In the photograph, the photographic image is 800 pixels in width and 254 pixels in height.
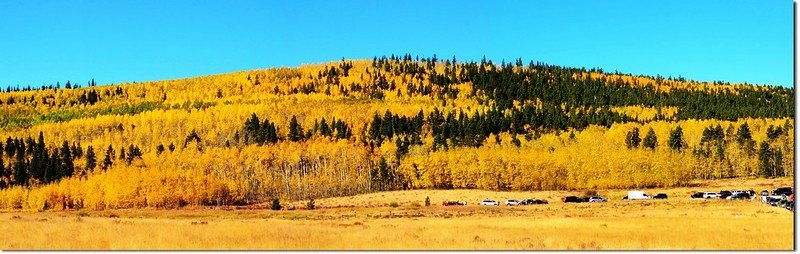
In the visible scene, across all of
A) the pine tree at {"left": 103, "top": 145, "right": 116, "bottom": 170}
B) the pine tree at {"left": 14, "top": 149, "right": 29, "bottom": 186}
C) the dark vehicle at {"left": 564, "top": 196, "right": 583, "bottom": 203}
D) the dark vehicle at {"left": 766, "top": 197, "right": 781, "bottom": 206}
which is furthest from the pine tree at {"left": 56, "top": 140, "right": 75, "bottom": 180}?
the dark vehicle at {"left": 766, "top": 197, "right": 781, "bottom": 206}

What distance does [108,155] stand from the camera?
16575 cm

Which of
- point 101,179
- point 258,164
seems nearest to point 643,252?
point 101,179

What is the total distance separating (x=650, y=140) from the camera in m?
161

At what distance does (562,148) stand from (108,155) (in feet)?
318

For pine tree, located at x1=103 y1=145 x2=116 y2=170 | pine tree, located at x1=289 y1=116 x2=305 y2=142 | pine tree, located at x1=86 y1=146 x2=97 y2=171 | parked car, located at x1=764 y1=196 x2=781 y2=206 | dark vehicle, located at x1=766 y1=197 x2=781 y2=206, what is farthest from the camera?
pine tree, located at x1=289 y1=116 x2=305 y2=142

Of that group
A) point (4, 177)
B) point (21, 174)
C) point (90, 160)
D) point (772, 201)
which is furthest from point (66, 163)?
point (772, 201)

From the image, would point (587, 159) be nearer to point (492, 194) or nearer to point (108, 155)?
point (492, 194)

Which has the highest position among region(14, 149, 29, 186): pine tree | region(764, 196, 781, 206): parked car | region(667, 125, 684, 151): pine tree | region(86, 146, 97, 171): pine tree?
region(667, 125, 684, 151): pine tree

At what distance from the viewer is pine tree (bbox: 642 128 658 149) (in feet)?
513

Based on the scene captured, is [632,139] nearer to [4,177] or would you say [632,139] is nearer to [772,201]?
[772,201]

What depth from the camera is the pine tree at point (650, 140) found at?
15625 cm

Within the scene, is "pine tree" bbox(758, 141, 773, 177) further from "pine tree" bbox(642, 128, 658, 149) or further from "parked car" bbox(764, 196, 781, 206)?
"parked car" bbox(764, 196, 781, 206)

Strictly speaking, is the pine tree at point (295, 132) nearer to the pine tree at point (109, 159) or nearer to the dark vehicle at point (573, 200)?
the pine tree at point (109, 159)

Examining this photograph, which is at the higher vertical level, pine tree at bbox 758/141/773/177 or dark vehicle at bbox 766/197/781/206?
pine tree at bbox 758/141/773/177
